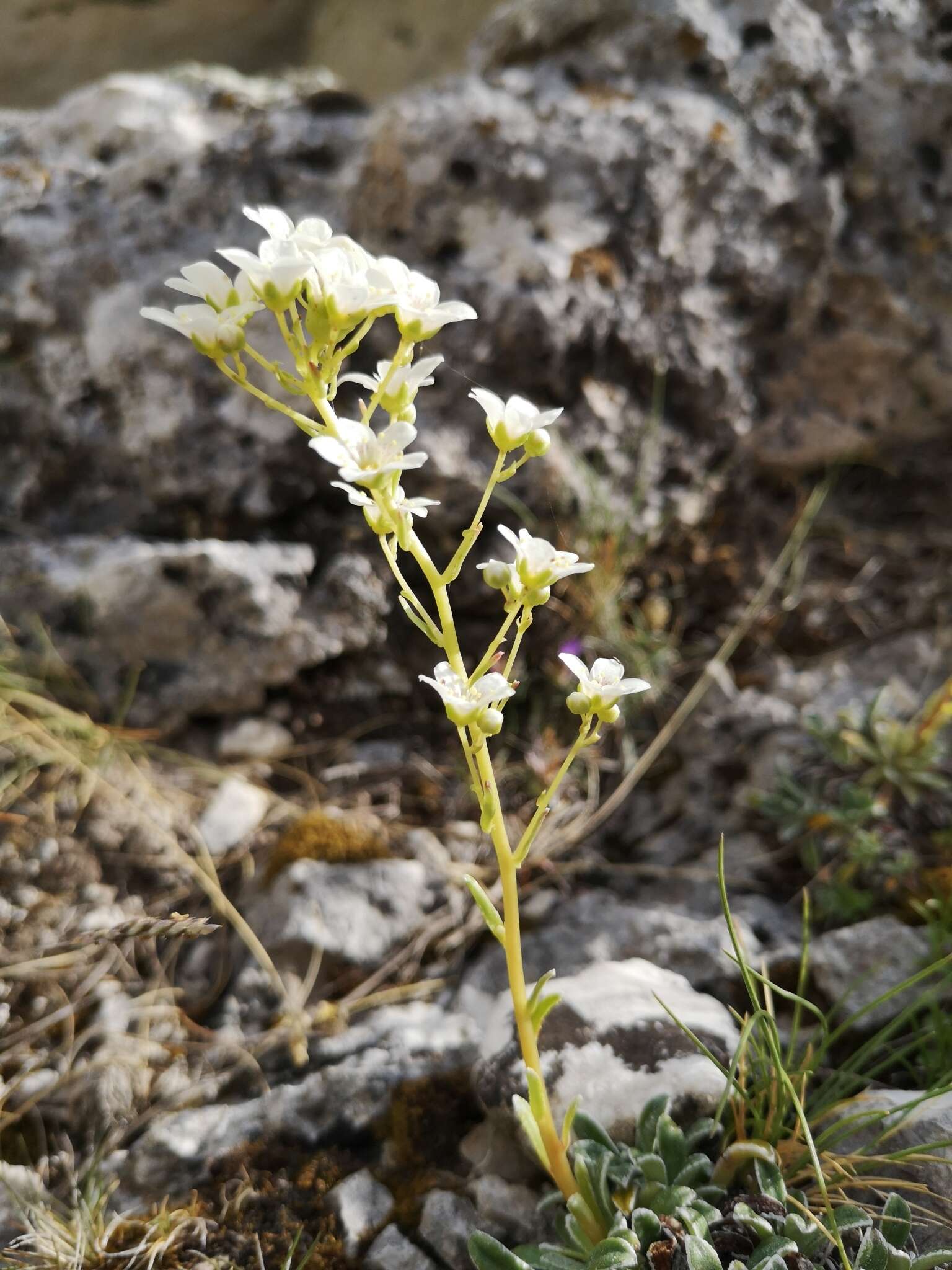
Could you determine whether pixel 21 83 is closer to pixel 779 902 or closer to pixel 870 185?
pixel 870 185

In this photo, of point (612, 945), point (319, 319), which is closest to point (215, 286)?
point (319, 319)

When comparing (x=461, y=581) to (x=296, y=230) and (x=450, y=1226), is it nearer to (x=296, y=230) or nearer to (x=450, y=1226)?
(x=296, y=230)

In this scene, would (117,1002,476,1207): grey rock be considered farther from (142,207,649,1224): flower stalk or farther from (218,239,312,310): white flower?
(218,239,312,310): white flower

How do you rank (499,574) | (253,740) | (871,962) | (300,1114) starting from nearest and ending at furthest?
(499,574) < (300,1114) < (871,962) < (253,740)

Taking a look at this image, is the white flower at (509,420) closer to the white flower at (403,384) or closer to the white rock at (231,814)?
the white flower at (403,384)

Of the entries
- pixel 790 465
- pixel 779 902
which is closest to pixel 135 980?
pixel 779 902

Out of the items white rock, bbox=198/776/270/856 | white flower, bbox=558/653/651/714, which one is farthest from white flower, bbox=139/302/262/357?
white rock, bbox=198/776/270/856

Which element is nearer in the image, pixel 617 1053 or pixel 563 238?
pixel 617 1053
